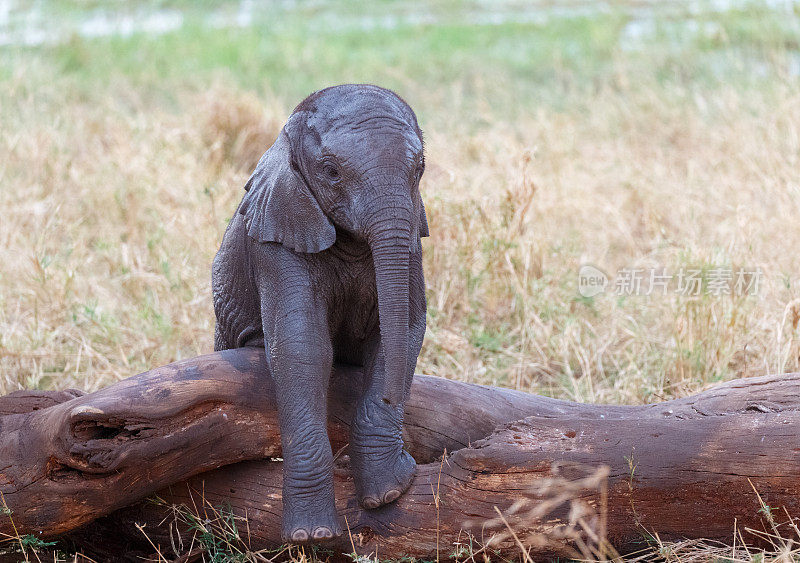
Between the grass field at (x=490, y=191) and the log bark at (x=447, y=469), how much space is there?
1.35 meters

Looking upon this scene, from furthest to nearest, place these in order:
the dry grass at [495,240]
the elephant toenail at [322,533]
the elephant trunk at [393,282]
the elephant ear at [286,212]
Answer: the dry grass at [495,240] < the elephant toenail at [322,533] < the elephant ear at [286,212] < the elephant trunk at [393,282]

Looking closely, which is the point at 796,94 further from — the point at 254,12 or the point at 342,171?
the point at 254,12

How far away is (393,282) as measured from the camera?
2.75 meters

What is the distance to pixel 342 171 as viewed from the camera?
9.12ft

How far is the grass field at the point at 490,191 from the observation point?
191 inches

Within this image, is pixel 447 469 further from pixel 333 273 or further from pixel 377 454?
pixel 333 273

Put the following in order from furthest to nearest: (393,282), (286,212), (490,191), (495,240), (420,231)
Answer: (490,191) < (495,240) < (420,231) < (286,212) < (393,282)

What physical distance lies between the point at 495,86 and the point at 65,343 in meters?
6.28

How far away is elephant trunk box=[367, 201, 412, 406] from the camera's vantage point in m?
2.73

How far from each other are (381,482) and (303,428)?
32 cm

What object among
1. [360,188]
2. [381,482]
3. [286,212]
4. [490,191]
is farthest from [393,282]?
[490,191]

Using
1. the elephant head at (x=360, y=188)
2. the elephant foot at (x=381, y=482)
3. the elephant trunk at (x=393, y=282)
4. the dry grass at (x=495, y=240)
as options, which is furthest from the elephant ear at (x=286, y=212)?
the dry grass at (x=495, y=240)

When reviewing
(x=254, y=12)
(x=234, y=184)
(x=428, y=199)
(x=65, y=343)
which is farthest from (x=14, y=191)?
(x=254, y=12)

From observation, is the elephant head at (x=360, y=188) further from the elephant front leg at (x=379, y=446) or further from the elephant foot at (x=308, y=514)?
the elephant foot at (x=308, y=514)
